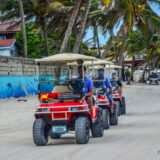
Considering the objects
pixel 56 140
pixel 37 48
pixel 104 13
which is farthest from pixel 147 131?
pixel 37 48

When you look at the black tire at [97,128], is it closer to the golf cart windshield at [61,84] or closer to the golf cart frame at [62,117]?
the golf cart frame at [62,117]

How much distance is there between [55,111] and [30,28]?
52.0 metres

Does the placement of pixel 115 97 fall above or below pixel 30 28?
below

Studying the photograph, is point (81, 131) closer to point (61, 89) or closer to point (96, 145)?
point (96, 145)

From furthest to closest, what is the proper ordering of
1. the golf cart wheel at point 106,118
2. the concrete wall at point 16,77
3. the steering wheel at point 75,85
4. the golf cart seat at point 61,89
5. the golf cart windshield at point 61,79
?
the concrete wall at point 16,77 < the golf cart wheel at point 106,118 < the golf cart seat at point 61,89 < the steering wheel at point 75,85 < the golf cart windshield at point 61,79

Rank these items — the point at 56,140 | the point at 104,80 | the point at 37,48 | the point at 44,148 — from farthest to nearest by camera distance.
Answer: the point at 37,48 < the point at 104,80 < the point at 56,140 < the point at 44,148

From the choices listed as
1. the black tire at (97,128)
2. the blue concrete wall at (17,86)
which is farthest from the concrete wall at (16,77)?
the black tire at (97,128)

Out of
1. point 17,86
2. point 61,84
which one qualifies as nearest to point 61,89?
point 61,84

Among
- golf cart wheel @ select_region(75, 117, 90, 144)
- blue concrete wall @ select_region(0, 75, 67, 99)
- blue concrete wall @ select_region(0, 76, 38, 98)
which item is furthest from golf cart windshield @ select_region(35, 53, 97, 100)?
blue concrete wall @ select_region(0, 76, 38, 98)

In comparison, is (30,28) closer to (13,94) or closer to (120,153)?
(13,94)

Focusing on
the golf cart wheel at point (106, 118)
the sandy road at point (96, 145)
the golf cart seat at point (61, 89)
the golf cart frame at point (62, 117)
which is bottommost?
the sandy road at point (96, 145)

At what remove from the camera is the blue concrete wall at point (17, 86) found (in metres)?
33.3

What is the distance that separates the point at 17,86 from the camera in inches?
1400

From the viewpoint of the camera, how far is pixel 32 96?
35.8 m
